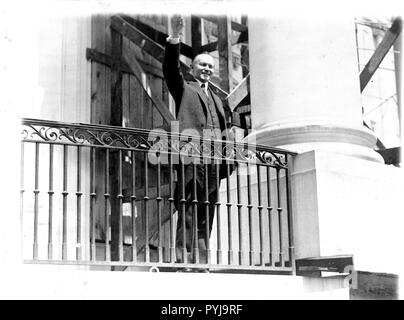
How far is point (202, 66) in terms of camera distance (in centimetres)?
A: 801

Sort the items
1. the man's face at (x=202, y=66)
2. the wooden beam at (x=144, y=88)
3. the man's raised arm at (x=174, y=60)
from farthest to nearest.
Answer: the wooden beam at (x=144, y=88) < the man's face at (x=202, y=66) < the man's raised arm at (x=174, y=60)

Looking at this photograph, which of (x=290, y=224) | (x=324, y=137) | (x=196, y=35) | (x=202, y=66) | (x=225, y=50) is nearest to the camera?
(x=290, y=224)

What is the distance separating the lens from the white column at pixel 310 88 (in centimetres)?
834

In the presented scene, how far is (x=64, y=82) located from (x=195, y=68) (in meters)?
3.02

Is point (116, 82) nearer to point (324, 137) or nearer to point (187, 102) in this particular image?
point (187, 102)

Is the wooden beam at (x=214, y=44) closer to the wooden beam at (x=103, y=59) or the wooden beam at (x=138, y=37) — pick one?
the wooden beam at (x=138, y=37)

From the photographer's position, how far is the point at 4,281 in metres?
6.12

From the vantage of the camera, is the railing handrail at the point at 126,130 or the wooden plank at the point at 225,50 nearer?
the railing handrail at the point at 126,130

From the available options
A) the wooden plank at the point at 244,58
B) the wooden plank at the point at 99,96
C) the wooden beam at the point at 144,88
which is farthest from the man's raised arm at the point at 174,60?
the wooden plank at the point at 244,58

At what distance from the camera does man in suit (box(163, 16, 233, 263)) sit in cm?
737

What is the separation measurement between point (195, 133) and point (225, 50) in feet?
17.1

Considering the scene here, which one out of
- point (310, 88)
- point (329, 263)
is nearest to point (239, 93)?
point (310, 88)

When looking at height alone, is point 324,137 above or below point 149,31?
below

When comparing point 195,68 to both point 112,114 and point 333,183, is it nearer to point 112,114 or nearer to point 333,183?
point 333,183
